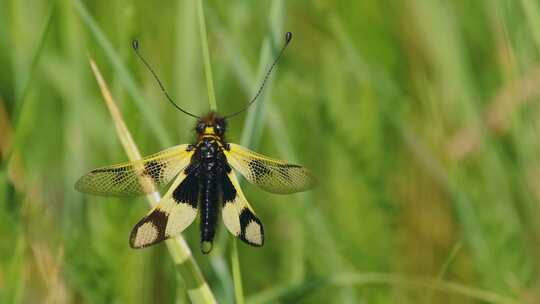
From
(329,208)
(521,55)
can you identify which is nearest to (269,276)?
(329,208)

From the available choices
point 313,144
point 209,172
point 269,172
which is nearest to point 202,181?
point 209,172

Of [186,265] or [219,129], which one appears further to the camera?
[219,129]

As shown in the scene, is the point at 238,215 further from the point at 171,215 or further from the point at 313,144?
the point at 313,144

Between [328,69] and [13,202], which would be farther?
[328,69]

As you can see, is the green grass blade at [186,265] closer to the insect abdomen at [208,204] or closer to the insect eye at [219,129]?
the insect abdomen at [208,204]

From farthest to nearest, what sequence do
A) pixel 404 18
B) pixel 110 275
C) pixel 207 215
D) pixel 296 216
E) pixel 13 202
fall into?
pixel 404 18 < pixel 296 216 < pixel 110 275 < pixel 13 202 < pixel 207 215

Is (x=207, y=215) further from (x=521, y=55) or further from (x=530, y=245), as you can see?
(x=530, y=245)

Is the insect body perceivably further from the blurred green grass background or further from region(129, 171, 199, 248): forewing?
the blurred green grass background
